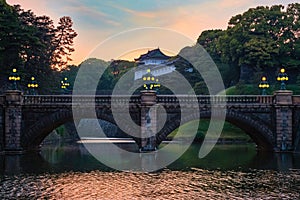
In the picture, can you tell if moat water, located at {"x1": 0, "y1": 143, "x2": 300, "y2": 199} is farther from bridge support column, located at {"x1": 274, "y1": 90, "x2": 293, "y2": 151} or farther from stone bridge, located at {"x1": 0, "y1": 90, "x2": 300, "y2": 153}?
stone bridge, located at {"x1": 0, "y1": 90, "x2": 300, "y2": 153}

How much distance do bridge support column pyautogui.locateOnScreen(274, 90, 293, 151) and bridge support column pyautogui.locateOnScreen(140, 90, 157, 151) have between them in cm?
1221

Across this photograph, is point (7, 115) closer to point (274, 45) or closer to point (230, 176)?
point (230, 176)

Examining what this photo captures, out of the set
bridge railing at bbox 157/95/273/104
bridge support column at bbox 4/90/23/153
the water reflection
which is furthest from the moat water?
bridge railing at bbox 157/95/273/104

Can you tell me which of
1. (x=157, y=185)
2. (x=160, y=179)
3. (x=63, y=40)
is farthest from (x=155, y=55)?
(x=157, y=185)

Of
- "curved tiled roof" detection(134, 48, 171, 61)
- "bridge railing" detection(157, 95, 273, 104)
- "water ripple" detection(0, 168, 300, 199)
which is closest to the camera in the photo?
"water ripple" detection(0, 168, 300, 199)

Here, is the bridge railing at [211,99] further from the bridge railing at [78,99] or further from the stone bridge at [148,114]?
the bridge railing at [78,99]

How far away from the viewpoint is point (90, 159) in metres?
40.8

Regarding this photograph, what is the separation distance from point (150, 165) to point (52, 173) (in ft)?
26.6

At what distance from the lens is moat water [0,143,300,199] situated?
917 inches

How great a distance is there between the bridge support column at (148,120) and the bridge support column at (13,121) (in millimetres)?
12400

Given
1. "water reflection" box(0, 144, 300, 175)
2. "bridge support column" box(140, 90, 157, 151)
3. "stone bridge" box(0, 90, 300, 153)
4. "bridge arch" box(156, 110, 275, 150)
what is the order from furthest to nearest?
"bridge arch" box(156, 110, 275, 150) < "stone bridge" box(0, 90, 300, 153) < "bridge support column" box(140, 90, 157, 151) < "water reflection" box(0, 144, 300, 175)

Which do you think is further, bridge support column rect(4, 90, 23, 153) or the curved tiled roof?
the curved tiled roof

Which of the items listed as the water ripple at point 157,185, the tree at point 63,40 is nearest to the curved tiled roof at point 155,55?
the tree at point 63,40

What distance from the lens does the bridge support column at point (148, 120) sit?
43.3 metres
